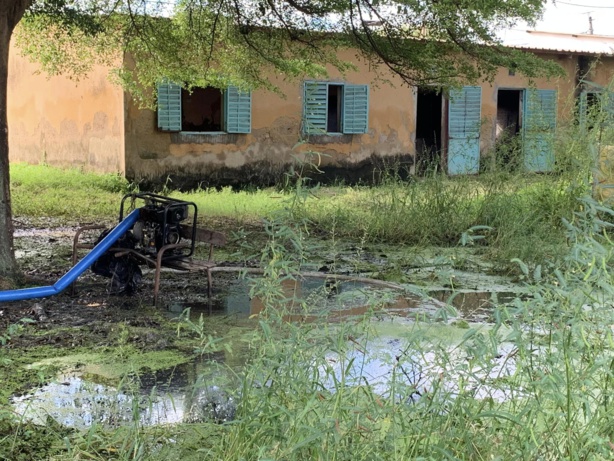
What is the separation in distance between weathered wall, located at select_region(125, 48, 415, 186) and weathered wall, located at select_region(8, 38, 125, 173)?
427 millimetres

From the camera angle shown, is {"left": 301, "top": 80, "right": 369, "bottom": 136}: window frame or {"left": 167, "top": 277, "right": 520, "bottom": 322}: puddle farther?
{"left": 301, "top": 80, "right": 369, "bottom": 136}: window frame

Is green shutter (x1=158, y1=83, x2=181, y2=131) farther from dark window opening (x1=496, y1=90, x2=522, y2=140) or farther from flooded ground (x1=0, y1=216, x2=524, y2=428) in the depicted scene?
dark window opening (x1=496, y1=90, x2=522, y2=140)

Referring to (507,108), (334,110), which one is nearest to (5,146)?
(334,110)

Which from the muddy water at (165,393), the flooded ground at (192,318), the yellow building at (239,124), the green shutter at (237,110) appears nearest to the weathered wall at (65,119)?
the yellow building at (239,124)

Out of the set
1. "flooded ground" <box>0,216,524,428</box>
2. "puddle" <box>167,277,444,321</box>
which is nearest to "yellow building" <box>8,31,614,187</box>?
"flooded ground" <box>0,216,524,428</box>

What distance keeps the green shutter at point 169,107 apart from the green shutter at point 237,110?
1.12 meters

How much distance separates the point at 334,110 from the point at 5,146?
12869mm

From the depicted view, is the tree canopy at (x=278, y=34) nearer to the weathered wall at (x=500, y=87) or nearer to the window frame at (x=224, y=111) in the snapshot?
the window frame at (x=224, y=111)

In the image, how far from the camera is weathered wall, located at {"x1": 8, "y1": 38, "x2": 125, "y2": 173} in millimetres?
14469

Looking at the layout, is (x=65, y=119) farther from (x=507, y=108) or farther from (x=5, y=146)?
(x=507, y=108)

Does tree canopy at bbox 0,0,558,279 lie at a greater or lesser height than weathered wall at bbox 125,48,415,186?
greater

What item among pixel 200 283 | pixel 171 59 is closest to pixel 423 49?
pixel 171 59

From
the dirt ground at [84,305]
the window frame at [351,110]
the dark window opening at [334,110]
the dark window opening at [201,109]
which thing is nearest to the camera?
the dirt ground at [84,305]

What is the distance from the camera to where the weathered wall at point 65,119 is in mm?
14469
